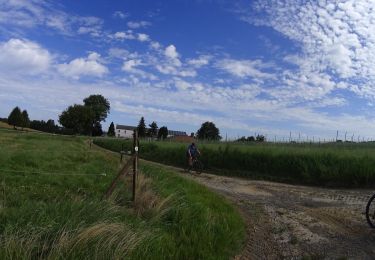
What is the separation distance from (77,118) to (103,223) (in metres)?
120

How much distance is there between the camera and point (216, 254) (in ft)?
26.5

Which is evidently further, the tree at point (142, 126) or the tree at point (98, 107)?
the tree at point (98, 107)

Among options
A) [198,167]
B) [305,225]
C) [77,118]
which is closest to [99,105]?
[77,118]

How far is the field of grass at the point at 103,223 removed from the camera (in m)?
6.03

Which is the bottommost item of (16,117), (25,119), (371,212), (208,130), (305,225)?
(305,225)

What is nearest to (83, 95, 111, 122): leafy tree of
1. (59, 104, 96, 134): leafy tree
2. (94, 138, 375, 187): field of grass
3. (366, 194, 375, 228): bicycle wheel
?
(59, 104, 96, 134): leafy tree

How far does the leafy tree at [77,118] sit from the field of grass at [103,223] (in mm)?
112786

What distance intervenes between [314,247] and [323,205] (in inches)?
224

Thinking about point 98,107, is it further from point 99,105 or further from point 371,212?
point 371,212

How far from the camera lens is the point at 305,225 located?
11539 millimetres

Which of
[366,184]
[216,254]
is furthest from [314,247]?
[366,184]

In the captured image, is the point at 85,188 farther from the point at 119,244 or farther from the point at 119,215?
the point at 119,244

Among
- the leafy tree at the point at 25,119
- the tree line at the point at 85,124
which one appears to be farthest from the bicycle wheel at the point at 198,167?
the leafy tree at the point at 25,119

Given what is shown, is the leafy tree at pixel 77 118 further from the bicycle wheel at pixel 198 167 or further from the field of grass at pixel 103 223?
the field of grass at pixel 103 223
